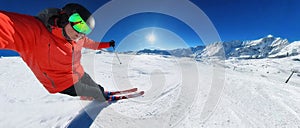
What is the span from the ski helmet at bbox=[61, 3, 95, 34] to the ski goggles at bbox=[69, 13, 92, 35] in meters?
0.03

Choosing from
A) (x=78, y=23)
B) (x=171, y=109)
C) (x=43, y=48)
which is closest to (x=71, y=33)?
(x=78, y=23)

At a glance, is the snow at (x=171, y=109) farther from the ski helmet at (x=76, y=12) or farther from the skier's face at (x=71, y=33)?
the ski helmet at (x=76, y=12)

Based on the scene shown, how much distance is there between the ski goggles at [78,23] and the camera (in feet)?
7.29

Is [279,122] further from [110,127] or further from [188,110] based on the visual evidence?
[110,127]

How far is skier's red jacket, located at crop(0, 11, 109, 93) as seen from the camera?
1507 mm

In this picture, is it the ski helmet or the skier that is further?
the ski helmet

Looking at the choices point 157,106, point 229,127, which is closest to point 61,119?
point 157,106

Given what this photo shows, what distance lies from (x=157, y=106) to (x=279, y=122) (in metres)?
2.16

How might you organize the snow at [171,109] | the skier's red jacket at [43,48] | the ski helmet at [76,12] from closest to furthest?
the skier's red jacket at [43,48]
the ski helmet at [76,12]
the snow at [171,109]

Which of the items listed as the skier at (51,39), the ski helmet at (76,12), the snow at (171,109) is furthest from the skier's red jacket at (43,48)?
the snow at (171,109)

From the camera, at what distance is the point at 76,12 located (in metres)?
2.26

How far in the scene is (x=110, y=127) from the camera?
2580mm

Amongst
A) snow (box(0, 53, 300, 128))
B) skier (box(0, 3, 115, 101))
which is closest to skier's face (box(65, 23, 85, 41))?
skier (box(0, 3, 115, 101))

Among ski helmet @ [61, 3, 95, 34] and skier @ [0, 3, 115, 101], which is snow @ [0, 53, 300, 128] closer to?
skier @ [0, 3, 115, 101]
